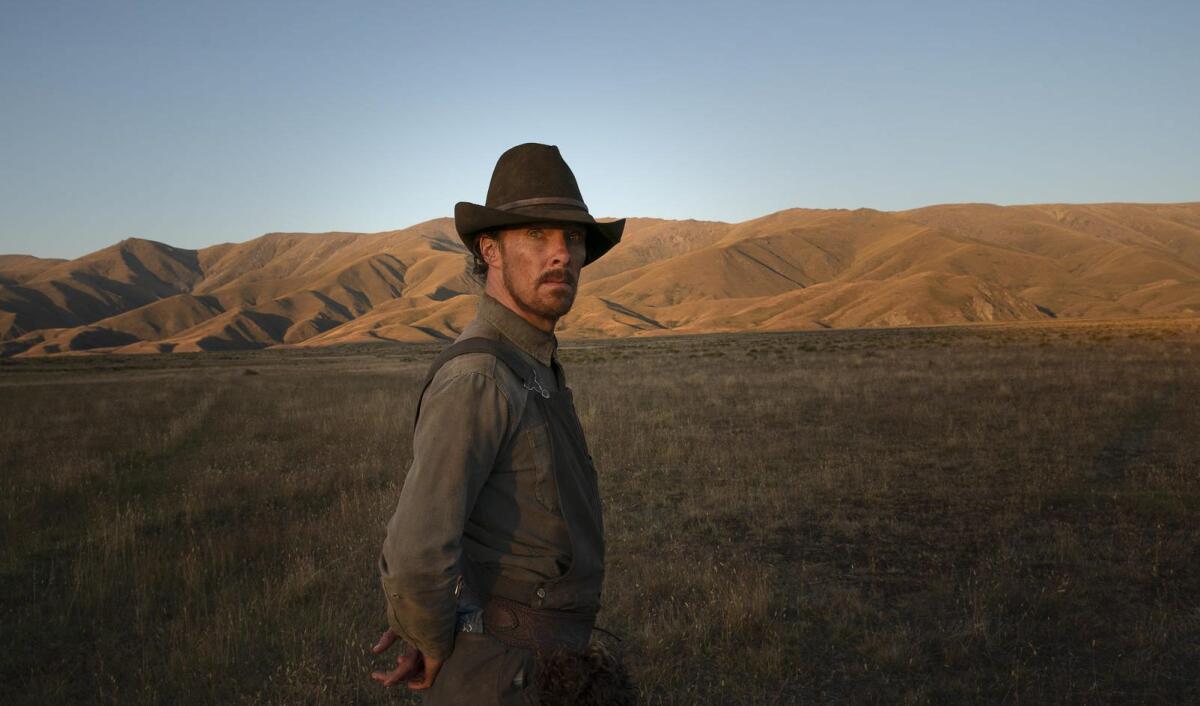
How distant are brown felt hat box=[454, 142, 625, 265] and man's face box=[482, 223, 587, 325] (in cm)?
6

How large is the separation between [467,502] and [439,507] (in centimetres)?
7

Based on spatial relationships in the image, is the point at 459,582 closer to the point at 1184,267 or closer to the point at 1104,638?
the point at 1104,638

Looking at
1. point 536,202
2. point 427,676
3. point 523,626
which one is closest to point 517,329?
point 536,202

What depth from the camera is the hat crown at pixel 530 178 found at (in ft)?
6.88

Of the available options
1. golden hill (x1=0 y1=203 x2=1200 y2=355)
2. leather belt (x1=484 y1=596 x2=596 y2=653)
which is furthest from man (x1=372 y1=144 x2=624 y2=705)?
golden hill (x1=0 y1=203 x2=1200 y2=355)

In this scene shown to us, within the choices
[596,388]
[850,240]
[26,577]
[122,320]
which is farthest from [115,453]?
[850,240]

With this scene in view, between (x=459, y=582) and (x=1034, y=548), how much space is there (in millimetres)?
6464

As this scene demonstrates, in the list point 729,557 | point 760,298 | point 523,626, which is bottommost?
point 729,557

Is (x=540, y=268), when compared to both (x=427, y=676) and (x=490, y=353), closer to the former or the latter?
(x=490, y=353)

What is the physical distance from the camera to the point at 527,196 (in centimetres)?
208

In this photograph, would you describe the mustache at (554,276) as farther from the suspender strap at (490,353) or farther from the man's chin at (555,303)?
the suspender strap at (490,353)

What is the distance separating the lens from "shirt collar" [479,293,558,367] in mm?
2033

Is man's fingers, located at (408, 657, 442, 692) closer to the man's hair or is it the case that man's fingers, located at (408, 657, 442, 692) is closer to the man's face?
the man's face

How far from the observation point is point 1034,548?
6.36m
